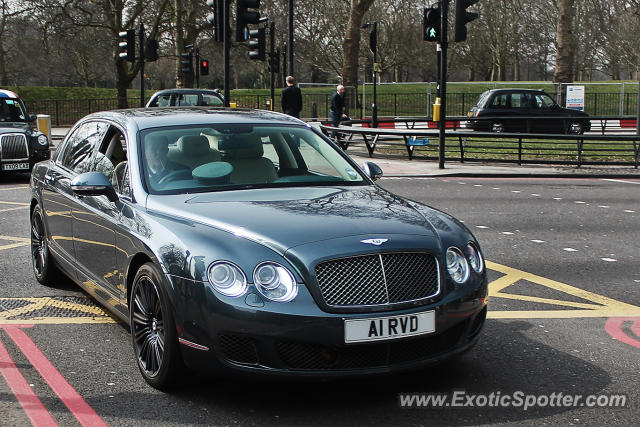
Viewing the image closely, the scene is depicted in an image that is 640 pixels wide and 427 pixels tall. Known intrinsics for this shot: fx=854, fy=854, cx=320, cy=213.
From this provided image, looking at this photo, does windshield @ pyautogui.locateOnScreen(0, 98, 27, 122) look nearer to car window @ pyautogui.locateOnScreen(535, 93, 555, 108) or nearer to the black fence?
car window @ pyautogui.locateOnScreen(535, 93, 555, 108)

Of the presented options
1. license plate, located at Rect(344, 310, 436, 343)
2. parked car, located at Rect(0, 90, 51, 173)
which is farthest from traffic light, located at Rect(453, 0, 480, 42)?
license plate, located at Rect(344, 310, 436, 343)

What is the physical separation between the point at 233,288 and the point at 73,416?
1012 mm

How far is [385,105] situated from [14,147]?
3330cm

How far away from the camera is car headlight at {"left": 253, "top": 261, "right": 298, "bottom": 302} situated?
13.4ft

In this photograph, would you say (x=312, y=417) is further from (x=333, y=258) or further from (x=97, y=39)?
(x=97, y=39)

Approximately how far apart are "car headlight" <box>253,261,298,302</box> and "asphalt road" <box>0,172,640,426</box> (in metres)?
0.45

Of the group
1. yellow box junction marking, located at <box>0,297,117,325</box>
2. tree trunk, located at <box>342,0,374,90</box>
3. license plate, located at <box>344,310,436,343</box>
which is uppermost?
tree trunk, located at <box>342,0,374,90</box>

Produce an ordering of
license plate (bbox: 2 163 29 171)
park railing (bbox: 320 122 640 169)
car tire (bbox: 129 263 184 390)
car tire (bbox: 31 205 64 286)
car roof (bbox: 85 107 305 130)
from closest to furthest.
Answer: car tire (bbox: 129 263 184 390)
car roof (bbox: 85 107 305 130)
car tire (bbox: 31 205 64 286)
license plate (bbox: 2 163 29 171)
park railing (bbox: 320 122 640 169)

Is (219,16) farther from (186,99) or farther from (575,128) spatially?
(575,128)

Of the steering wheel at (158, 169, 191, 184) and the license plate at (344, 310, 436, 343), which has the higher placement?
the steering wheel at (158, 169, 191, 184)

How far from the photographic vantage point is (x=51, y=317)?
6.18 m

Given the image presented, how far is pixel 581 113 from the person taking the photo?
31.4m

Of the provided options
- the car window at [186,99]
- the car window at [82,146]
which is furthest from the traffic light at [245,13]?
the car window at [82,146]

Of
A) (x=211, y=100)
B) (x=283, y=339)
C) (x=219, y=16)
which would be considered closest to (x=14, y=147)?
(x=219, y=16)
